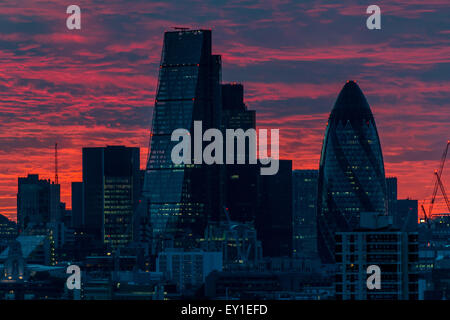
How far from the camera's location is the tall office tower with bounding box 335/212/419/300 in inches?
4710

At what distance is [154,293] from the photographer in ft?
634

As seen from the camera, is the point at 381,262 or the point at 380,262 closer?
the point at 380,262

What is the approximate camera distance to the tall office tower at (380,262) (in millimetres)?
119625

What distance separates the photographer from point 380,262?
120 m
